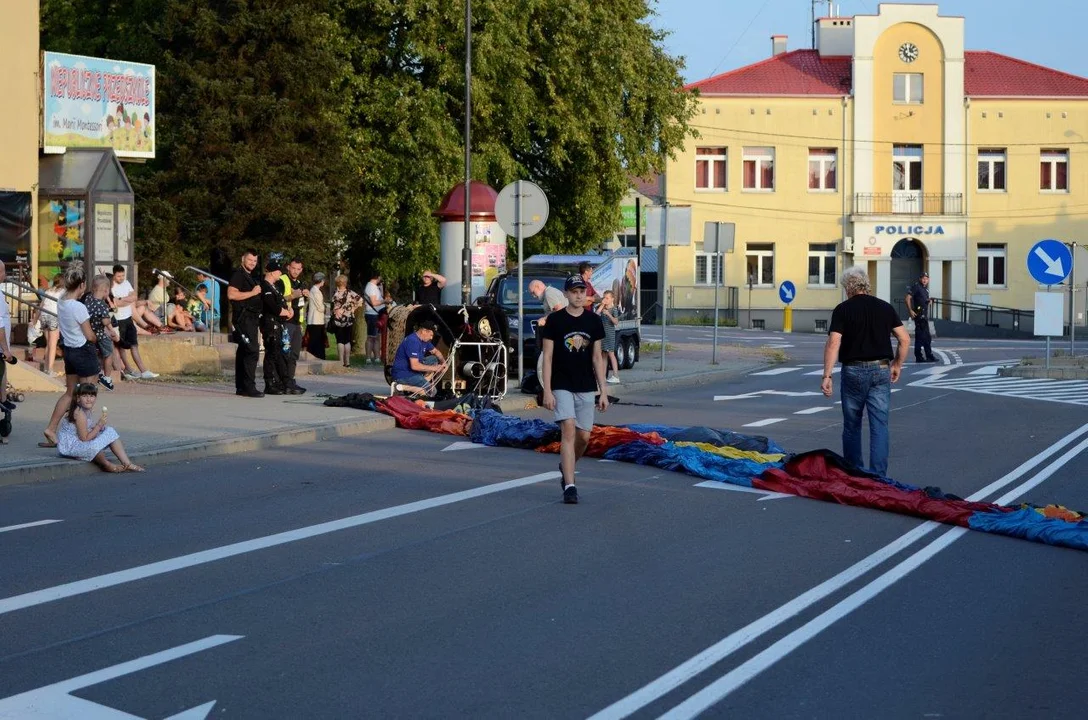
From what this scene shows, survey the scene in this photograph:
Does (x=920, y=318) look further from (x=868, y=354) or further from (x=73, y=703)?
(x=73, y=703)

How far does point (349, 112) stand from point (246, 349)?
14.0 metres

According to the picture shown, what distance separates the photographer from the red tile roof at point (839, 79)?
63438mm

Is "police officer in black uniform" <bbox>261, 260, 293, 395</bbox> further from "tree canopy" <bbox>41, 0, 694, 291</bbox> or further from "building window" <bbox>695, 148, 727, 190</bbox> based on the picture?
"building window" <bbox>695, 148, 727, 190</bbox>

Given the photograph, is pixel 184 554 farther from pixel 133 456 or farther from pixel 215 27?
pixel 215 27

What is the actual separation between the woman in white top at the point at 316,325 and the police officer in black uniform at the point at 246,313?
635 cm

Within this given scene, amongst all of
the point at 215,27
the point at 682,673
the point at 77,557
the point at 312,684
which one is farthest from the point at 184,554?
the point at 215,27

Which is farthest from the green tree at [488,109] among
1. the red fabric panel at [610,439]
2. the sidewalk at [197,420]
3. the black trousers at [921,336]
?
the red fabric panel at [610,439]

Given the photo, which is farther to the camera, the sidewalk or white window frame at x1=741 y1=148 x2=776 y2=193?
white window frame at x1=741 y1=148 x2=776 y2=193

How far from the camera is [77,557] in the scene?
30.6 ft

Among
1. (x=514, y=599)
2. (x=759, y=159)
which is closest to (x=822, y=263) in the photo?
(x=759, y=159)

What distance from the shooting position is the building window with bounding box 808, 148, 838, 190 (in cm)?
6356

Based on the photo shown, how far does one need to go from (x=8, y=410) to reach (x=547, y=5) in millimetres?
23557

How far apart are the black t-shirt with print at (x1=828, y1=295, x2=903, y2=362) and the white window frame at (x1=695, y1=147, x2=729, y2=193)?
51887mm

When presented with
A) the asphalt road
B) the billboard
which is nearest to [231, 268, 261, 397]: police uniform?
the asphalt road
